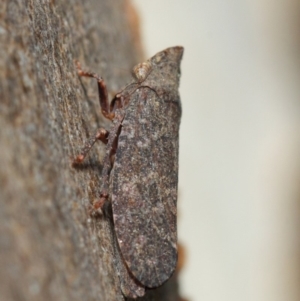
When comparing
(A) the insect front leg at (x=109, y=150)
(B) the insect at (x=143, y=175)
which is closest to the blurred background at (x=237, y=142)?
(B) the insect at (x=143, y=175)

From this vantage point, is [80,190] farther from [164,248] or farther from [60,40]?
[60,40]

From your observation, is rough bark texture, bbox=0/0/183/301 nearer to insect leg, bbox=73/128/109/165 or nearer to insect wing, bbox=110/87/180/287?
insect leg, bbox=73/128/109/165

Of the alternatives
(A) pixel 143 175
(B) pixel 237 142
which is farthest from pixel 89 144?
(B) pixel 237 142

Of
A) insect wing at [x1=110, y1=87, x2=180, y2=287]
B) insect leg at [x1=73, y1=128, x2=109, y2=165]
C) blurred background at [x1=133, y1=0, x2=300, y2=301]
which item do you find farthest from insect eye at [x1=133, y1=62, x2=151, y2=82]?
blurred background at [x1=133, y1=0, x2=300, y2=301]

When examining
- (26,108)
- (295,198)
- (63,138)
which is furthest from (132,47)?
(26,108)

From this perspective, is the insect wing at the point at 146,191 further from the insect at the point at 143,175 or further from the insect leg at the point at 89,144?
the insect leg at the point at 89,144
